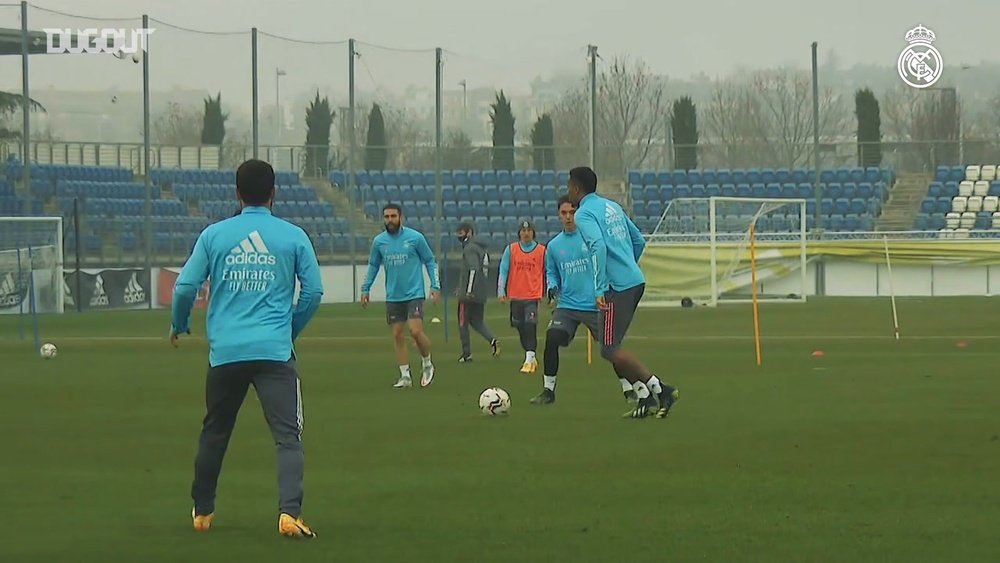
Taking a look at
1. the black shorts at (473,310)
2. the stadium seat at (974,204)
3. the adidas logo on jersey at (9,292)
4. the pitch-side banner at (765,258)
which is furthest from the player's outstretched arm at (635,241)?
the stadium seat at (974,204)

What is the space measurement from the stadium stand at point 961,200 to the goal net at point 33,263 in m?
28.1

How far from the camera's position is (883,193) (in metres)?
58.8

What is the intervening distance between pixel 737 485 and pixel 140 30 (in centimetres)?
4058

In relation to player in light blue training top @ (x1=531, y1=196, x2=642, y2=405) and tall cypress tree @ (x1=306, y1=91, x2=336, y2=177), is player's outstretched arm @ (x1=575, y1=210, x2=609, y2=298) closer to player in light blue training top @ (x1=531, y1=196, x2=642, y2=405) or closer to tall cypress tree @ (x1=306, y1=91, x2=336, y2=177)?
player in light blue training top @ (x1=531, y1=196, x2=642, y2=405)

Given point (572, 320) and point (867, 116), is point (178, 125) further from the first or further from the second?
point (572, 320)

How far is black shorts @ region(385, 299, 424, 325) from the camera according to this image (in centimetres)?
1931

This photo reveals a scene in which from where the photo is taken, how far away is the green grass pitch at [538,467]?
8250mm

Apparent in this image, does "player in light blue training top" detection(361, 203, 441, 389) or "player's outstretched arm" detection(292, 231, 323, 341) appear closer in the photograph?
"player's outstretched arm" detection(292, 231, 323, 341)

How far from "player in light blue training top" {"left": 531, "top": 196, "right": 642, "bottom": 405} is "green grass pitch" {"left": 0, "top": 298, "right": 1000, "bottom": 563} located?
1.19 ft

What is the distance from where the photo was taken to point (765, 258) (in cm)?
5078

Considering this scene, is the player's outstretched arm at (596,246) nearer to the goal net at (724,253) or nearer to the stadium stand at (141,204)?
the stadium stand at (141,204)

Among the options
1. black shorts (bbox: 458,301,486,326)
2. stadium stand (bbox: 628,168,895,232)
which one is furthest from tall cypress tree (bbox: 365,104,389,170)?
black shorts (bbox: 458,301,486,326)

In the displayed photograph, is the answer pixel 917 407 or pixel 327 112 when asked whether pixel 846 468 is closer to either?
pixel 917 407

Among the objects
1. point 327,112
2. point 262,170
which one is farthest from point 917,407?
point 327,112
